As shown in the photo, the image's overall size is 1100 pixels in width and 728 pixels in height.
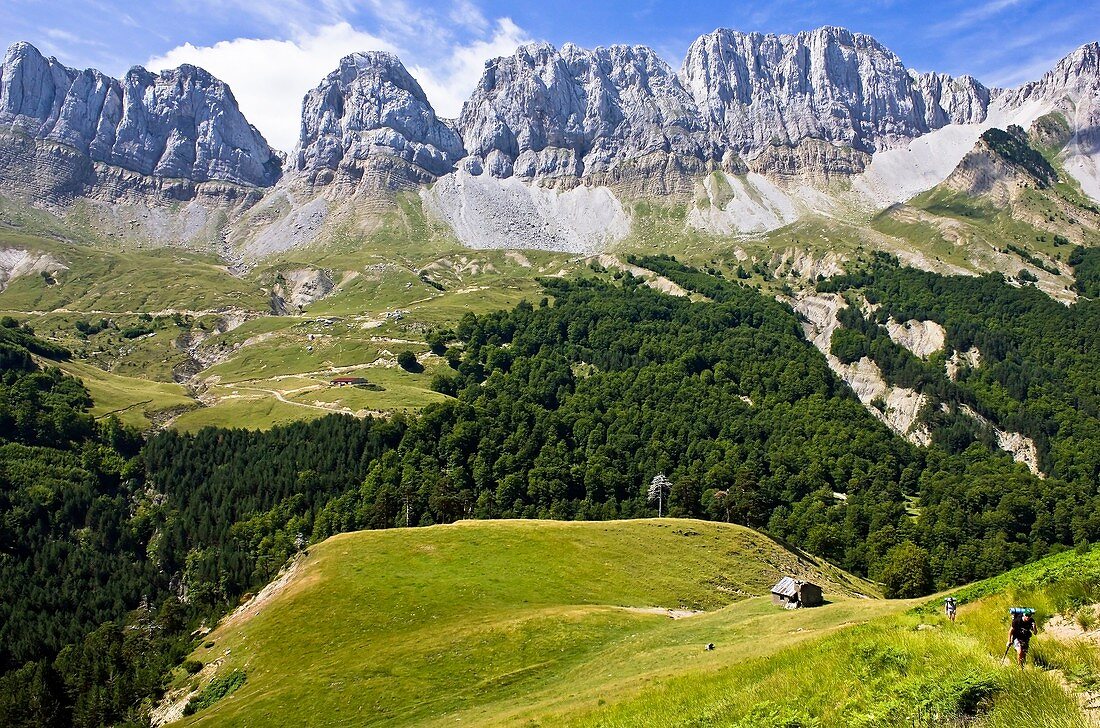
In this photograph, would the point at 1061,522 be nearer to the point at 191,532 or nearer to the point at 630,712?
the point at 630,712

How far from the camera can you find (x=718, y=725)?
18.8 m

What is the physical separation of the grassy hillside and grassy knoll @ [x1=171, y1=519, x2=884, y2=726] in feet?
0.83

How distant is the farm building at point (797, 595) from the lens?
70875 millimetres

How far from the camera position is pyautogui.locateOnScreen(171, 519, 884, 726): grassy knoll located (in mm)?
51156

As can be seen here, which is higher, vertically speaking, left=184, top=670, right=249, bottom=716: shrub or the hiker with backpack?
the hiker with backpack

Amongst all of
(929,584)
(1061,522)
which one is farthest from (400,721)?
(1061,522)

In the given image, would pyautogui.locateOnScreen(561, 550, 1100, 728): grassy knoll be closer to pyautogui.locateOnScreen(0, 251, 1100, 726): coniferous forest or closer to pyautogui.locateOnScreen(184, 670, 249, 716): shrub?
pyautogui.locateOnScreen(184, 670, 249, 716): shrub

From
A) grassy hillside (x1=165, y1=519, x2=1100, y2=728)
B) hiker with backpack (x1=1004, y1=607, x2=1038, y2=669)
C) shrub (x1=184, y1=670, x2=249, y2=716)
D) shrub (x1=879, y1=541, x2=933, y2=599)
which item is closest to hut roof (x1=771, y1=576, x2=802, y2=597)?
grassy hillside (x1=165, y1=519, x2=1100, y2=728)

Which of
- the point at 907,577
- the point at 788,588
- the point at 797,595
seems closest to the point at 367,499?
the point at 788,588

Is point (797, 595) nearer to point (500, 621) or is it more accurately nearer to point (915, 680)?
point (500, 621)

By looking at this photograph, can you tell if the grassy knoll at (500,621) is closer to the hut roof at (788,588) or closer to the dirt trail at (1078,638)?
the hut roof at (788,588)

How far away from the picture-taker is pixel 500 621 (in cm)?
6538

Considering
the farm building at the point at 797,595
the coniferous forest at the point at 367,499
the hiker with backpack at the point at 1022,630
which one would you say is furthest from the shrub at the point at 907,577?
the hiker with backpack at the point at 1022,630

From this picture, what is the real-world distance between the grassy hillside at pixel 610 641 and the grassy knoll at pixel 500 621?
252 mm
